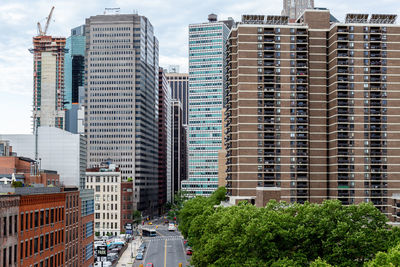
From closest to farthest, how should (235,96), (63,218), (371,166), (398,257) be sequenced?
(398,257) < (63,218) < (371,166) < (235,96)

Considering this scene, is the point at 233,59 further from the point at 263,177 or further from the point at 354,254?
the point at 354,254

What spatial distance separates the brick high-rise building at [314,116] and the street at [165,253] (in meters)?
25.7

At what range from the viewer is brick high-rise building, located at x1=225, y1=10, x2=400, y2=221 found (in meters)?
156

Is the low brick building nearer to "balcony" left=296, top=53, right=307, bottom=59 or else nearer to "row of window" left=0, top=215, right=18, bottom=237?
"row of window" left=0, top=215, right=18, bottom=237

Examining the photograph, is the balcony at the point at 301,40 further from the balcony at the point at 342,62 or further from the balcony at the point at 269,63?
the balcony at the point at 342,62

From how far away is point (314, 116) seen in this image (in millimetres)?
162125

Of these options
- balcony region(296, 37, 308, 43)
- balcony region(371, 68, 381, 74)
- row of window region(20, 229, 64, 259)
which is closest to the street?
row of window region(20, 229, 64, 259)

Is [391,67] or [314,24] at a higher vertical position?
[314,24]

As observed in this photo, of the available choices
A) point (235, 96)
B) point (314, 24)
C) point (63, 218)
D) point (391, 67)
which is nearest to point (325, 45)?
point (314, 24)

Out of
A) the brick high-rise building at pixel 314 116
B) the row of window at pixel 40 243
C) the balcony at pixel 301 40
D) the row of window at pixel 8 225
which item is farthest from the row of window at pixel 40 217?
the balcony at pixel 301 40

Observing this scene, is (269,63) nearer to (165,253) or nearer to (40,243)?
(165,253)

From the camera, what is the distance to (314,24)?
536 feet

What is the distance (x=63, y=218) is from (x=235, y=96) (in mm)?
86004

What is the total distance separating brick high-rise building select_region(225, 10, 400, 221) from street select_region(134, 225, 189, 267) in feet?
84.3
